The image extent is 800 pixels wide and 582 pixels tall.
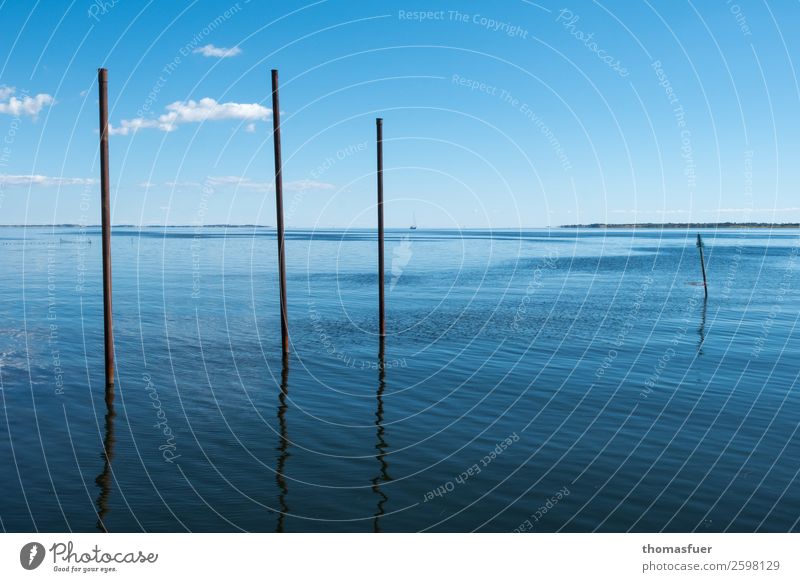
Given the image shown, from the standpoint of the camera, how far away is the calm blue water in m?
10.5

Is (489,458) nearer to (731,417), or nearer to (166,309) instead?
(731,417)

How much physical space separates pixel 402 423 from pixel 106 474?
22.2 feet

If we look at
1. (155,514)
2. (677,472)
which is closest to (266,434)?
(155,514)

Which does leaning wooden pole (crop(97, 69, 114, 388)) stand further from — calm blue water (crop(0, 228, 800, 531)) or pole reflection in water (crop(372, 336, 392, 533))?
pole reflection in water (crop(372, 336, 392, 533))

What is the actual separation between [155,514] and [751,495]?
416 inches

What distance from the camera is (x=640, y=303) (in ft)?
133

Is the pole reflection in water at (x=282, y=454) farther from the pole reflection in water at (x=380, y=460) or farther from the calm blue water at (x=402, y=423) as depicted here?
the pole reflection in water at (x=380, y=460)

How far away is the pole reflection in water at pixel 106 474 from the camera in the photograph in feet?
32.8
